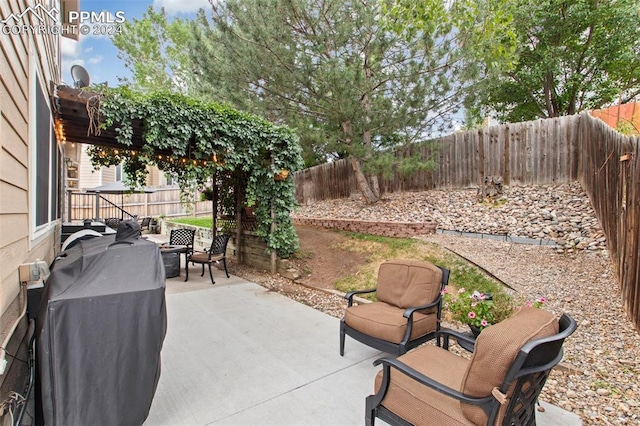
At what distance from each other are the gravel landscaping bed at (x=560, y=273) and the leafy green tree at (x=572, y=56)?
9.60 ft

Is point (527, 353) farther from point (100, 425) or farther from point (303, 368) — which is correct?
point (100, 425)

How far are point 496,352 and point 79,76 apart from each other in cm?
561

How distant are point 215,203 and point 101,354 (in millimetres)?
6699

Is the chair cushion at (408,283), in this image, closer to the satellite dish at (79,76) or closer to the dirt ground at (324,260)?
the dirt ground at (324,260)

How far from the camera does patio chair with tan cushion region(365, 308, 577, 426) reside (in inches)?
56.7

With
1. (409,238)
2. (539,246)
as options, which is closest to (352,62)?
(409,238)

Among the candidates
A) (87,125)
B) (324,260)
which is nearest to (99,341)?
(87,125)

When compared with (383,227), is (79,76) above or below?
above

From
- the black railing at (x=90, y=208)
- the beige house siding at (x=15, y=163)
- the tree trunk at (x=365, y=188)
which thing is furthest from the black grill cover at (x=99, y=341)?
the black railing at (x=90, y=208)

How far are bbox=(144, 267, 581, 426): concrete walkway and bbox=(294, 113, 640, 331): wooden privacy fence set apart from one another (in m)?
2.34

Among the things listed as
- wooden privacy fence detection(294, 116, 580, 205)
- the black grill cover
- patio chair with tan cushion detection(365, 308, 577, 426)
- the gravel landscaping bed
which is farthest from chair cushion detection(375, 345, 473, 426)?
wooden privacy fence detection(294, 116, 580, 205)

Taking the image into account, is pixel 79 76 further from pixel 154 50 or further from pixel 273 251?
pixel 154 50

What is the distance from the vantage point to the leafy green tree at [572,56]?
9.02 metres

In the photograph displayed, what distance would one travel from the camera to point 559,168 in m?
7.20
